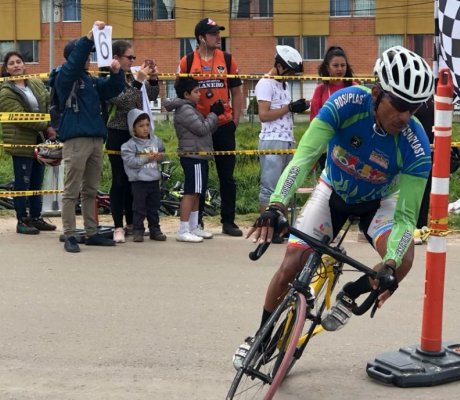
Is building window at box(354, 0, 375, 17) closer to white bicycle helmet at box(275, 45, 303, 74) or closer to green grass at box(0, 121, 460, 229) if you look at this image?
green grass at box(0, 121, 460, 229)

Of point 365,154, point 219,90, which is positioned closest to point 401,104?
point 365,154

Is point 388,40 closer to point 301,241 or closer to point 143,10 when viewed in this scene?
point 143,10

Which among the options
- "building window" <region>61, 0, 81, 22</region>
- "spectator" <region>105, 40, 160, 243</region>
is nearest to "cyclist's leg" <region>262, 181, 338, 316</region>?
"spectator" <region>105, 40, 160, 243</region>

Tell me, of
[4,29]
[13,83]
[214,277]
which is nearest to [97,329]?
[214,277]

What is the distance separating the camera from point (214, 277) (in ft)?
24.1

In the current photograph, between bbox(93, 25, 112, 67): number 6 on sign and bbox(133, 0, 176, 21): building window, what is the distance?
146 feet

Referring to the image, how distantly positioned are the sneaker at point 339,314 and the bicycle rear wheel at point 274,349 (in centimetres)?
37

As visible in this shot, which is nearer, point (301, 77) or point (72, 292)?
point (72, 292)

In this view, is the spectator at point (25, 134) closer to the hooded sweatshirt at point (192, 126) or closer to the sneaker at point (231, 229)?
the hooded sweatshirt at point (192, 126)

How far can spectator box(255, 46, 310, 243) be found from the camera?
8.88 meters

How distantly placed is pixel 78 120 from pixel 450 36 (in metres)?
4.43

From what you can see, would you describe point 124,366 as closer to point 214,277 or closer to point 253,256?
point 253,256

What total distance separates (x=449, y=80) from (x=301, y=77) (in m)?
4.66

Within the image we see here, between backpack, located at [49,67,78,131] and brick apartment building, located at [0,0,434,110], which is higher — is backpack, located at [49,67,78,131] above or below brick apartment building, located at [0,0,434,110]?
below
